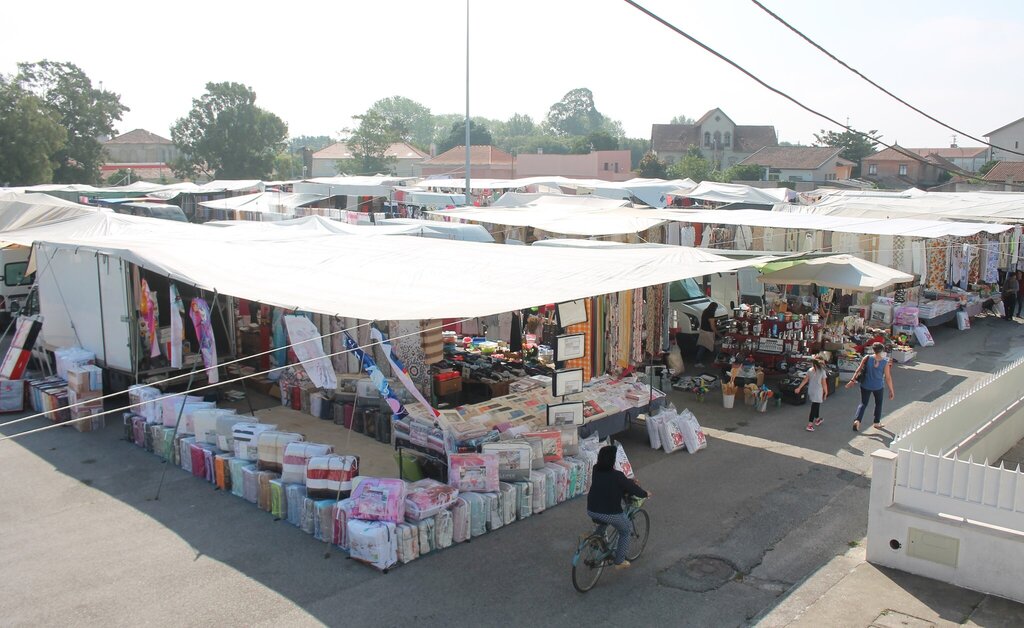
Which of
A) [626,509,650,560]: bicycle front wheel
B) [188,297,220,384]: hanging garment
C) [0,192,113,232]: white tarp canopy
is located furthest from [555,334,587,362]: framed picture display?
[0,192,113,232]: white tarp canopy

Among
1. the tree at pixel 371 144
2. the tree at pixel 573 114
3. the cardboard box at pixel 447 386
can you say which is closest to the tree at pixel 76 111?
the tree at pixel 371 144

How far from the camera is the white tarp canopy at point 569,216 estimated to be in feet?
57.4

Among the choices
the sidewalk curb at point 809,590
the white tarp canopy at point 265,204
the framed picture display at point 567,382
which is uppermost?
the white tarp canopy at point 265,204

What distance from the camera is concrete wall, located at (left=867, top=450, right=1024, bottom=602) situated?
6.74 meters

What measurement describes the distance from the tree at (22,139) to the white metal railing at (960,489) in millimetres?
48868

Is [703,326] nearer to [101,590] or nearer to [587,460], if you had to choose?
[587,460]

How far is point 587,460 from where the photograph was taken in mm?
9375

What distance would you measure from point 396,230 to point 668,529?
9.44 m

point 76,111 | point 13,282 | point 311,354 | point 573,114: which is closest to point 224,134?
point 76,111

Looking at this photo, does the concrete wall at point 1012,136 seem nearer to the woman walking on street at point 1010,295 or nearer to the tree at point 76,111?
the woman walking on street at point 1010,295

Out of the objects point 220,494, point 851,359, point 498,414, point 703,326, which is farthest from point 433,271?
point 851,359

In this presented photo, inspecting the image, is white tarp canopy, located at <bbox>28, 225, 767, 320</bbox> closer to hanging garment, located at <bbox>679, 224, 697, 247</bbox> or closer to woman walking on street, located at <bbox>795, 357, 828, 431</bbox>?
woman walking on street, located at <bbox>795, 357, 828, 431</bbox>

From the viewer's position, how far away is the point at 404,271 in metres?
10.6

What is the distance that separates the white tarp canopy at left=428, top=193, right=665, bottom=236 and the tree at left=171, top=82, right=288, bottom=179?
50.8 meters
